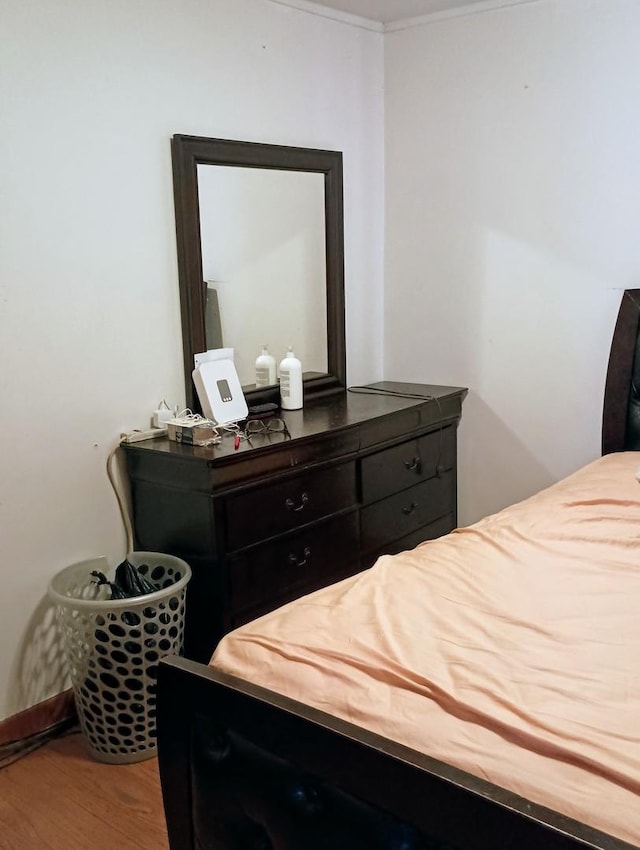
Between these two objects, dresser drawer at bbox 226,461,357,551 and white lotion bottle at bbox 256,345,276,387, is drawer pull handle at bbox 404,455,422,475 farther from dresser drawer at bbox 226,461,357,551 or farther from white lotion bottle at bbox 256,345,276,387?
white lotion bottle at bbox 256,345,276,387

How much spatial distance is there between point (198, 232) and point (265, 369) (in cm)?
57

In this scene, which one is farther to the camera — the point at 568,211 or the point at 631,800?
the point at 568,211

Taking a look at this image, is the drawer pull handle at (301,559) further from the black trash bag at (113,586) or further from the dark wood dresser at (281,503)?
the black trash bag at (113,586)

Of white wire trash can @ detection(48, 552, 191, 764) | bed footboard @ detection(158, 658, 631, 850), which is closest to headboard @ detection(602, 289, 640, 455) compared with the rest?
white wire trash can @ detection(48, 552, 191, 764)

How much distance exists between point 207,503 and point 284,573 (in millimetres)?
410

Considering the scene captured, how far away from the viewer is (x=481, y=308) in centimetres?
327

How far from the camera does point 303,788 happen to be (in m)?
1.22

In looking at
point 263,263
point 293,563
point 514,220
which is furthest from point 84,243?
point 514,220

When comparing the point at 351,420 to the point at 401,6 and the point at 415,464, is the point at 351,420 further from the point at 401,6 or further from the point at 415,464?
the point at 401,6

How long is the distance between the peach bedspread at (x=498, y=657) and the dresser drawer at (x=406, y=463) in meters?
0.84

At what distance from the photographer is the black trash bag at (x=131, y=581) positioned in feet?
7.79

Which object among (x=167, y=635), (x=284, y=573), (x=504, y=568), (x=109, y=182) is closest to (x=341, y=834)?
(x=504, y=568)

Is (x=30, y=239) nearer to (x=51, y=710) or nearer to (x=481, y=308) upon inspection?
(x=51, y=710)

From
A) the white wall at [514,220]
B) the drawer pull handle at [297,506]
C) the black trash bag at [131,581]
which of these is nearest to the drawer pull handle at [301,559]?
the drawer pull handle at [297,506]
